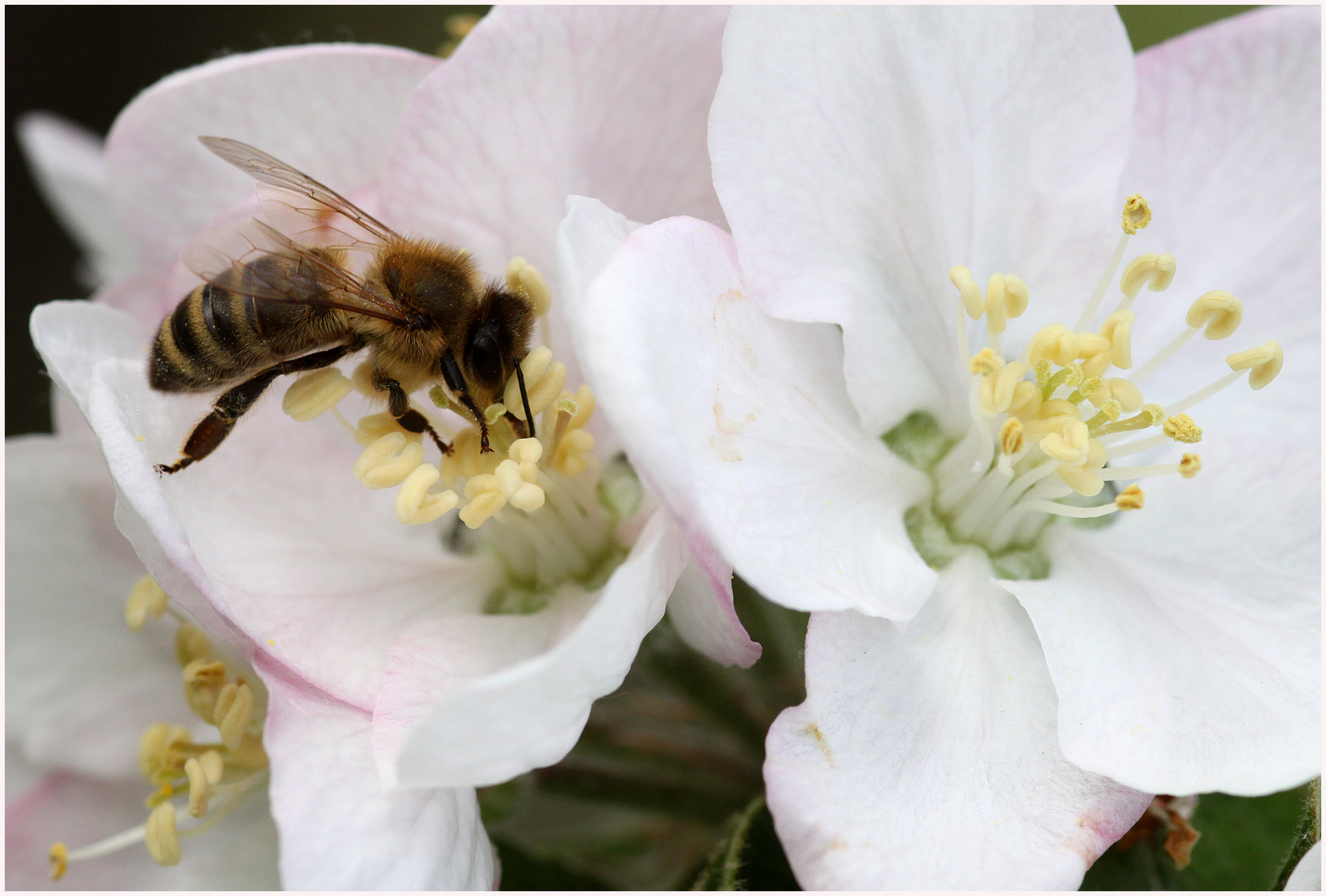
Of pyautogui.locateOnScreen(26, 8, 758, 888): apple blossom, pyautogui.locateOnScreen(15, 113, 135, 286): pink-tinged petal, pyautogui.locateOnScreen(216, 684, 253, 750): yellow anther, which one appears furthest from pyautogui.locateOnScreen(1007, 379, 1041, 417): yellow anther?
pyautogui.locateOnScreen(15, 113, 135, 286): pink-tinged petal

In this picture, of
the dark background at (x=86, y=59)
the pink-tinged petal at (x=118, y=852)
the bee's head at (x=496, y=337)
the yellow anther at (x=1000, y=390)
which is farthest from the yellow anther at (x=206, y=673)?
the dark background at (x=86, y=59)

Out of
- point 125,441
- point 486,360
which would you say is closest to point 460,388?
point 486,360

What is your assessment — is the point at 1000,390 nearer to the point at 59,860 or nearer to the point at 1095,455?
the point at 1095,455

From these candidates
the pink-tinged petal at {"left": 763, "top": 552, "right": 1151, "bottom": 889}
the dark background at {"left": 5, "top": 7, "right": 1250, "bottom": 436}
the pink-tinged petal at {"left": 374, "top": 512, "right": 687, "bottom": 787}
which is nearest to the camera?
the pink-tinged petal at {"left": 374, "top": 512, "right": 687, "bottom": 787}

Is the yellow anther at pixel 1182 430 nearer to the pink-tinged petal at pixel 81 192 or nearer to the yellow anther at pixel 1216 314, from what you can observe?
the yellow anther at pixel 1216 314

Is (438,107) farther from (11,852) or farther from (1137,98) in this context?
(11,852)

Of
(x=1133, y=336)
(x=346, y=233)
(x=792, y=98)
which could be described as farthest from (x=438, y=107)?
(x=1133, y=336)

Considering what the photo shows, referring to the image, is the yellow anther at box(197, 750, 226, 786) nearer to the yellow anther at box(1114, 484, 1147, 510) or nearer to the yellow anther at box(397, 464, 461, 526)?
the yellow anther at box(397, 464, 461, 526)
